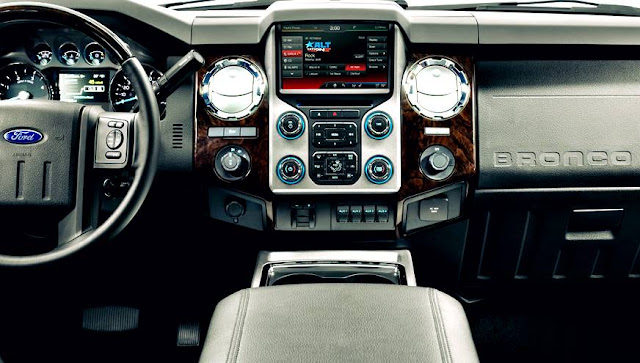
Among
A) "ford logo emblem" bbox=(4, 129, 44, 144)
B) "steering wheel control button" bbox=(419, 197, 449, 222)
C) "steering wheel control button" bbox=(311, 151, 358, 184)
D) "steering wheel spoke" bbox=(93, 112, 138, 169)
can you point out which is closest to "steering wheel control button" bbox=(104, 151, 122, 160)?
"steering wheel spoke" bbox=(93, 112, 138, 169)

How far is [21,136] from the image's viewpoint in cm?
168

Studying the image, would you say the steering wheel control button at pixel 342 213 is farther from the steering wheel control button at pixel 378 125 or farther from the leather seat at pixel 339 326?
the leather seat at pixel 339 326

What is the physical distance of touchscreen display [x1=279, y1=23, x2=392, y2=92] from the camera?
2086 millimetres

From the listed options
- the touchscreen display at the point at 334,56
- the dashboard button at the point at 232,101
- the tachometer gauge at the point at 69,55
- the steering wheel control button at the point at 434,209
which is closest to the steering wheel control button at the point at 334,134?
the touchscreen display at the point at 334,56

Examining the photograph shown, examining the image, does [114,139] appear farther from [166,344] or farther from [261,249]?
[166,344]

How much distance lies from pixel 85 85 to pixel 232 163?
1.77 ft

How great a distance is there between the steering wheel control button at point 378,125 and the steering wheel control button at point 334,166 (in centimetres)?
9

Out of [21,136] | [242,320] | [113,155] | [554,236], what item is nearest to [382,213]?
[554,236]

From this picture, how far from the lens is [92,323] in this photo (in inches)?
98.0

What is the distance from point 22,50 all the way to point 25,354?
116 centimetres

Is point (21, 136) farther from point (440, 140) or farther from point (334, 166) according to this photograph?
point (440, 140)

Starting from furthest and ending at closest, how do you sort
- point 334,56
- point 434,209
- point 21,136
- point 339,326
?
point 434,209, point 334,56, point 21,136, point 339,326

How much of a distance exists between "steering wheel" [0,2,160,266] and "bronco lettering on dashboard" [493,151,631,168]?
1.14m

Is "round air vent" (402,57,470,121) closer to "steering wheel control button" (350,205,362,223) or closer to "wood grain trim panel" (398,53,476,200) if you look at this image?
"wood grain trim panel" (398,53,476,200)
